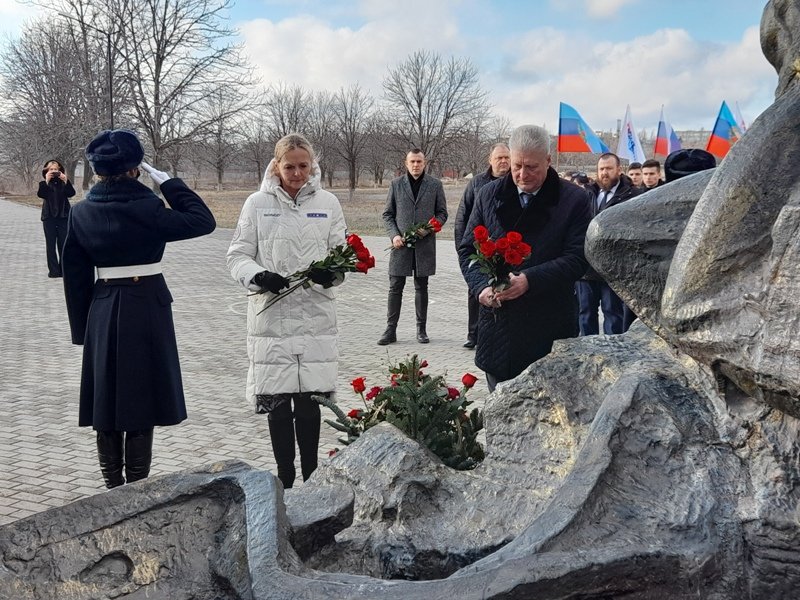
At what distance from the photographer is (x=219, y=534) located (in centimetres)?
246

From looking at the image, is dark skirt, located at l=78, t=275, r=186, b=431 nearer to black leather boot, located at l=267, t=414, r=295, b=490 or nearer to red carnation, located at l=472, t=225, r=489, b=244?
black leather boot, located at l=267, t=414, r=295, b=490

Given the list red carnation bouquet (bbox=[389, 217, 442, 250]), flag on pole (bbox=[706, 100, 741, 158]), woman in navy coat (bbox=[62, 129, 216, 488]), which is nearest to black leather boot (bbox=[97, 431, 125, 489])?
woman in navy coat (bbox=[62, 129, 216, 488])

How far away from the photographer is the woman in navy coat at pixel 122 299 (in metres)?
4.18

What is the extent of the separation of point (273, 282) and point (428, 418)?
101 centimetres

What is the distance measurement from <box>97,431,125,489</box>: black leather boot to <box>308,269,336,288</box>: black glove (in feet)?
3.89

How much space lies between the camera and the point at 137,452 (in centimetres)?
439

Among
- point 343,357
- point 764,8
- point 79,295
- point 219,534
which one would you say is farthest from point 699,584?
point 343,357

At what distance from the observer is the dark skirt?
4211 mm

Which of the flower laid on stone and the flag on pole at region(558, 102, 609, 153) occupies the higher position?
the flag on pole at region(558, 102, 609, 153)

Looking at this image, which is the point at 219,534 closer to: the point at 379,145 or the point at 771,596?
the point at 771,596

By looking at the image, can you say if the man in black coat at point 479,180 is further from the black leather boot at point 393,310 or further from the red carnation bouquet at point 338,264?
the red carnation bouquet at point 338,264

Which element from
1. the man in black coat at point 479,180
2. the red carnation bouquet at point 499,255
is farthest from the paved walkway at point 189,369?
the red carnation bouquet at point 499,255

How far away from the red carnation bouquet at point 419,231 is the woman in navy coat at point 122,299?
4320mm

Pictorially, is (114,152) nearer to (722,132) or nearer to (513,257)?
(513,257)
